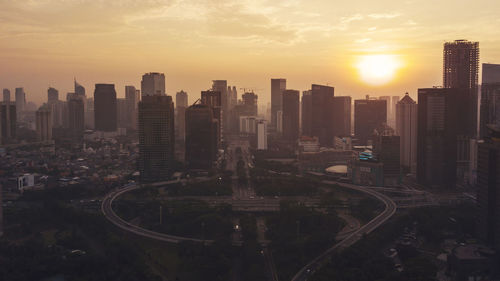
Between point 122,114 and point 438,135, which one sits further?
point 122,114

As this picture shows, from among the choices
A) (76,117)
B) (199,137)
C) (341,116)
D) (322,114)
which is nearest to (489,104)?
(322,114)

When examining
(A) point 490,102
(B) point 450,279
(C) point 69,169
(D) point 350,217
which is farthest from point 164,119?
(A) point 490,102

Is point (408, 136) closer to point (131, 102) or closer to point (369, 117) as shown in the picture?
point (369, 117)

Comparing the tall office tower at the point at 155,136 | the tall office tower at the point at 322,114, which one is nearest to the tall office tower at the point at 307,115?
the tall office tower at the point at 322,114

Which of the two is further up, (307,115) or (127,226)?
(307,115)

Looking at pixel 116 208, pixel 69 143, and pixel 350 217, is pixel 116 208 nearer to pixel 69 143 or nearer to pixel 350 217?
pixel 350 217

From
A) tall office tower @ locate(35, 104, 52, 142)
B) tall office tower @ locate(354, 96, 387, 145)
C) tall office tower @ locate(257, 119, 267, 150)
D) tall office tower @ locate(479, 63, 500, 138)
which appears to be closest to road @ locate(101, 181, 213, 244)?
tall office tower @ locate(479, 63, 500, 138)
